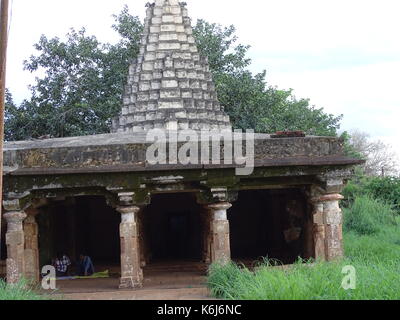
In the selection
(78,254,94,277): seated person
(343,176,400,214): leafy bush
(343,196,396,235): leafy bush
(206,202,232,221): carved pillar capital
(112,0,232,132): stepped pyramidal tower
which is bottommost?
(78,254,94,277): seated person

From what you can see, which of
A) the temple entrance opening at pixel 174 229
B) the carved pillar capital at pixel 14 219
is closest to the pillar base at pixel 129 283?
the carved pillar capital at pixel 14 219

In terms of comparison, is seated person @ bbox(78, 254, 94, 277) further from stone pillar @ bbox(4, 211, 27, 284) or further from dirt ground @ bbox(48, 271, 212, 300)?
stone pillar @ bbox(4, 211, 27, 284)

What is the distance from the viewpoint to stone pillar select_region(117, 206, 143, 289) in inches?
502

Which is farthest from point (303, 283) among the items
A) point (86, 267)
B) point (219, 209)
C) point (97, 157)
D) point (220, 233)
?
point (86, 267)

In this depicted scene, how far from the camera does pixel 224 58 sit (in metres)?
26.5

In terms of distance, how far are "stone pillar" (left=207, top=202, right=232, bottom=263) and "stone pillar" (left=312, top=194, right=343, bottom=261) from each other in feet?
6.42

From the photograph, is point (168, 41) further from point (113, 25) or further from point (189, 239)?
point (113, 25)

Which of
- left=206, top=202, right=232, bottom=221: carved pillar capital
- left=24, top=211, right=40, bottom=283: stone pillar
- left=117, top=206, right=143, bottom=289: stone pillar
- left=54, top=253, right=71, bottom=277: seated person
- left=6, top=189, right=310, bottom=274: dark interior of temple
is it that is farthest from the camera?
left=6, top=189, right=310, bottom=274: dark interior of temple

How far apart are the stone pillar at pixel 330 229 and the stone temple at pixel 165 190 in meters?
0.02

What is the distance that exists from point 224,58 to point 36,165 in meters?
15.0

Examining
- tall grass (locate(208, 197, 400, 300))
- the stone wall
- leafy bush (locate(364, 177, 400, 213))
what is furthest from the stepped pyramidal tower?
leafy bush (locate(364, 177, 400, 213))

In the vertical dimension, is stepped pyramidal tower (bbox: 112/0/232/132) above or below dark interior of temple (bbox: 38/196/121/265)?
above
